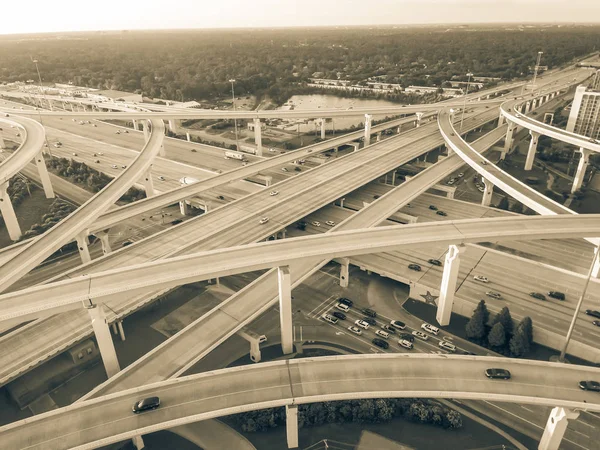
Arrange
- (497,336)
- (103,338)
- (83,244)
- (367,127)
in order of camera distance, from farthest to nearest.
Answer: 1. (367,127)
2. (83,244)
3. (497,336)
4. (103,338)

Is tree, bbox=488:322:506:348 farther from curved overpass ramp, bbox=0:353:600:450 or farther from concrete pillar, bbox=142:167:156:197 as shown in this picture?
concrete pillar, bbox=142:167:156:197

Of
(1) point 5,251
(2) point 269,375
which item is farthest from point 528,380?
(1) point 5,251

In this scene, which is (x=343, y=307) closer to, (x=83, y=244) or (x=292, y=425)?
(x=292, y=425)

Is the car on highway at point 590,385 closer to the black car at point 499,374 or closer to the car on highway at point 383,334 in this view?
the black car at point 499,374

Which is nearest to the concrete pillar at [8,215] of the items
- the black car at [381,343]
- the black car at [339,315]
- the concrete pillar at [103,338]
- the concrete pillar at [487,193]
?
the concrete pillar at [103,338]

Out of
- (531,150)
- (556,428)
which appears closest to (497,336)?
(556,428)
